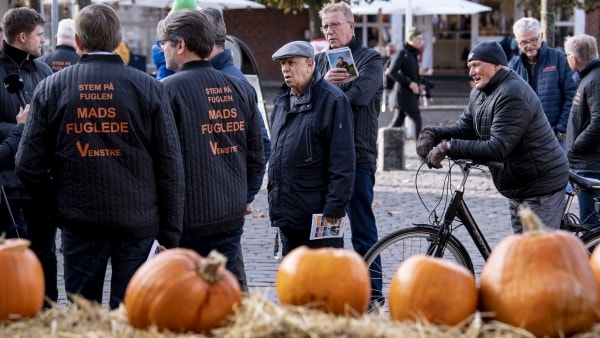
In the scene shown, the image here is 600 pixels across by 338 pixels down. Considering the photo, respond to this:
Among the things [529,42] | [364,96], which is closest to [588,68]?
[529,42]

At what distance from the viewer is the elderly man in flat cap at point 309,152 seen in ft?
19.1

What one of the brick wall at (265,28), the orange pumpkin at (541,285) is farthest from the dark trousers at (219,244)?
the brick wall at (265,28)

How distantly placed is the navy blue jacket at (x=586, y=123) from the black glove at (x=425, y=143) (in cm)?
222

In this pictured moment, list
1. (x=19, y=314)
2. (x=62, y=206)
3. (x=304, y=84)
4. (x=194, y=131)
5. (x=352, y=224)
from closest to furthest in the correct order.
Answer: (x=19, y=314), (x=62, y=206), (x=194, y=131), (x=304, y=84), (x=352, y=224)

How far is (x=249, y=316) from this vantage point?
2955 mm

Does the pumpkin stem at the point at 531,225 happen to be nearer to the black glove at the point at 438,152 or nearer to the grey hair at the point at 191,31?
the grey hair at the point at 191,31

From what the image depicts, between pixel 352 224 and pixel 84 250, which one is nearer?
pixel 84 250

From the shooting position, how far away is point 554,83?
8.95 metres

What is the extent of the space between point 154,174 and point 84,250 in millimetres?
480

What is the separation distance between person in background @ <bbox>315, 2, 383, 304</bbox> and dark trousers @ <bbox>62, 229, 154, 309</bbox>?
89.8 inches

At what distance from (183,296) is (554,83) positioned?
6.51 m

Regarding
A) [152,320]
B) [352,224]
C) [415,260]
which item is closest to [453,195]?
[352,224]

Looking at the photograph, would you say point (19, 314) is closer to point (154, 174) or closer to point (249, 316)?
point (249, 316)

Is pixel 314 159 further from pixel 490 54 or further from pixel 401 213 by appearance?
pixel 401 213
